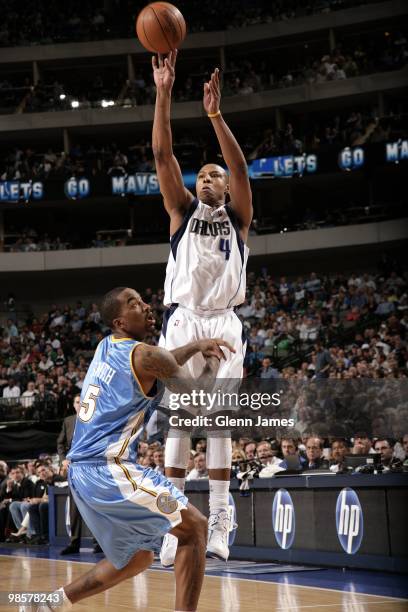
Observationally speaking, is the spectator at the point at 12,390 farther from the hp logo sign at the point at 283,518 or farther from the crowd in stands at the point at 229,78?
the crowd in stands at the point at 229,78

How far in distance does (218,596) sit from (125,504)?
3507 mm

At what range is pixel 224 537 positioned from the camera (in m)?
6.08

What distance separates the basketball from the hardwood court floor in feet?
14.8

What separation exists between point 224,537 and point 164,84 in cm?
305

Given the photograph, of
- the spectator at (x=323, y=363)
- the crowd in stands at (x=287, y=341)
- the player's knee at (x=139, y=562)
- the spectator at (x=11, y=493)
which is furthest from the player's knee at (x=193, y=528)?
the spectator at (x=323, y=363)

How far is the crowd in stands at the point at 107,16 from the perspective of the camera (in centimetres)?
3219

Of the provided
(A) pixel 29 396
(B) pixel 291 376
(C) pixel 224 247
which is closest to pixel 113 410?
(C) pixel 224 247

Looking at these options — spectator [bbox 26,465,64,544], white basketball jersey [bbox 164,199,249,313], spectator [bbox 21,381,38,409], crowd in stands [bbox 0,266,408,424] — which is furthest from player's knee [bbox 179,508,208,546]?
spectator [bbox 21,381,38,409]

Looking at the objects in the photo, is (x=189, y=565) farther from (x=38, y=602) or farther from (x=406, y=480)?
(x=406, y=480)

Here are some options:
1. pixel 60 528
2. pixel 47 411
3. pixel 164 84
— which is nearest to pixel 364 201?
pixel 47 411

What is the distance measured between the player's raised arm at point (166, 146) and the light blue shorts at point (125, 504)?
1.82 metres

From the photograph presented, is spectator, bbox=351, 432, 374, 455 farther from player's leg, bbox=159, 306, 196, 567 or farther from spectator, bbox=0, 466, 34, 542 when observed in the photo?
spectator, bbox=0, 466, 34, 542

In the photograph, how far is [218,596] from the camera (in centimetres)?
842

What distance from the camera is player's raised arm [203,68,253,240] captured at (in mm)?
6180
